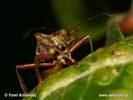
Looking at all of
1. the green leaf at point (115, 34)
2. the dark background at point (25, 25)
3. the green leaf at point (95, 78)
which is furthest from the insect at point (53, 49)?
the dark background at point (25, 25)

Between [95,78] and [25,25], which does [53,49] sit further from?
[25,25]

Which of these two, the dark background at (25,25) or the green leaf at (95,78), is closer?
the green leaf at (95,78)

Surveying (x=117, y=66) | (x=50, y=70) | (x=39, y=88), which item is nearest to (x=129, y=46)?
(x=117, y=66)

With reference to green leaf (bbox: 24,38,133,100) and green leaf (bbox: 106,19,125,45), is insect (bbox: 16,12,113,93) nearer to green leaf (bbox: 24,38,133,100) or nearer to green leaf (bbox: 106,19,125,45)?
green leaf (bbox: 106,19,125,45)

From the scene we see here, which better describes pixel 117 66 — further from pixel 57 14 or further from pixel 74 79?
pixel 57 14

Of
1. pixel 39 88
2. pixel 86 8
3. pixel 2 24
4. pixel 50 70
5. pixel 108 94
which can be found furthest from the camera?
pixel 86 8

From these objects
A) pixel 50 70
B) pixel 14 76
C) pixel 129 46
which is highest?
pixel 129 46

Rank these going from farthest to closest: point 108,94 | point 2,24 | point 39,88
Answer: point 2,24
point 39,88
point 108,94

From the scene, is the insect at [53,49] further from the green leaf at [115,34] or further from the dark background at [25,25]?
the dark background at [25,25]
